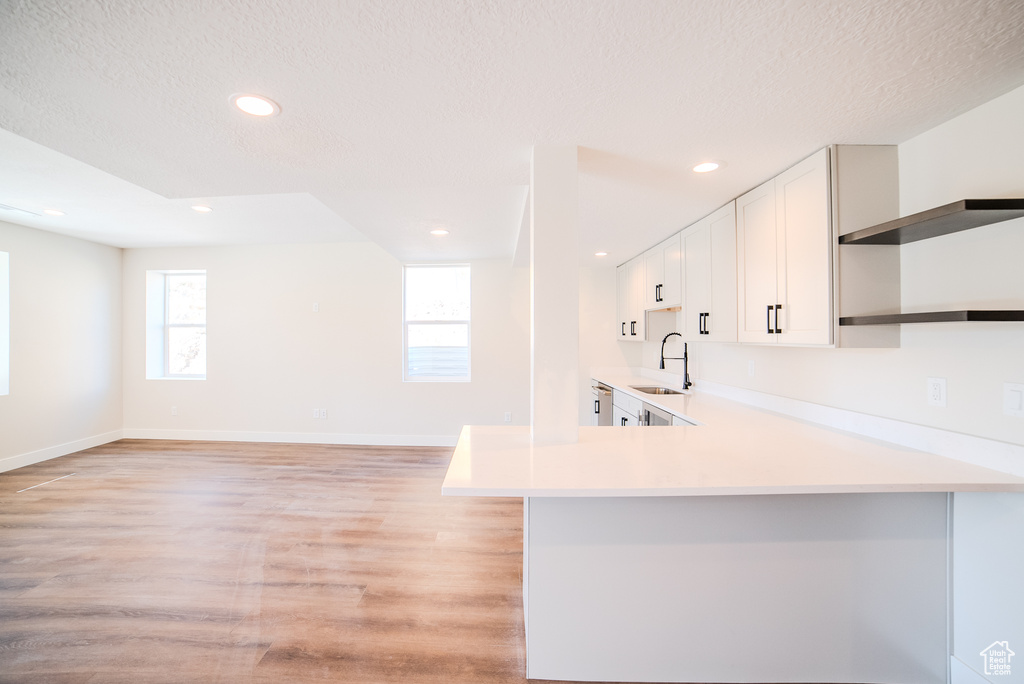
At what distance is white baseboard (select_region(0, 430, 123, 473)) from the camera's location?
411cm

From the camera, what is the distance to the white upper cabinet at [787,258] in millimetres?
1838

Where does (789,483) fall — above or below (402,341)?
below

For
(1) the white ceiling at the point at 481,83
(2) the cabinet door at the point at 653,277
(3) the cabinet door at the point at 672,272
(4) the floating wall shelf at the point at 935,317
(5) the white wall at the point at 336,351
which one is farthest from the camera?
(5) the white wall at the point at 336,351

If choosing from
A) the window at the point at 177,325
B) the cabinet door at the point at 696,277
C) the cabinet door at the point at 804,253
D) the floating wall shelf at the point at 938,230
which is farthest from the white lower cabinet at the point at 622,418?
the window at the point at 177,325

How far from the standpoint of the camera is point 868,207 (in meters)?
1.81

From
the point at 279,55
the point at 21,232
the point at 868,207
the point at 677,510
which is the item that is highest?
the point at 21,232

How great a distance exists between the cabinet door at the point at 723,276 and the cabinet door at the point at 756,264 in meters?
0.04

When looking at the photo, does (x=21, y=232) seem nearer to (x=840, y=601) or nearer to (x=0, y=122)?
(x=0, y=122)

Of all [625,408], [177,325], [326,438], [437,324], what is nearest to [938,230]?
[625,408]

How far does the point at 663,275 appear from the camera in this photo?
146 inches

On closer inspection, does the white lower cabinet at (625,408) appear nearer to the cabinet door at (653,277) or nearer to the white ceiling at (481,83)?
the cabinet door at (653,277)

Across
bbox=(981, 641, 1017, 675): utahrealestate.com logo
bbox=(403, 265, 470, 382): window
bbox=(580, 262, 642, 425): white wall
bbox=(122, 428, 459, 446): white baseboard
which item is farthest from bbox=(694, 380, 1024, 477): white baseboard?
bbox=(122, 428, 459, 446): white baseboard

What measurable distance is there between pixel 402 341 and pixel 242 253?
8.11ft

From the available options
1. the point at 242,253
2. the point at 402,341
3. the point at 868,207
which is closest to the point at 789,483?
the point at 868,207
